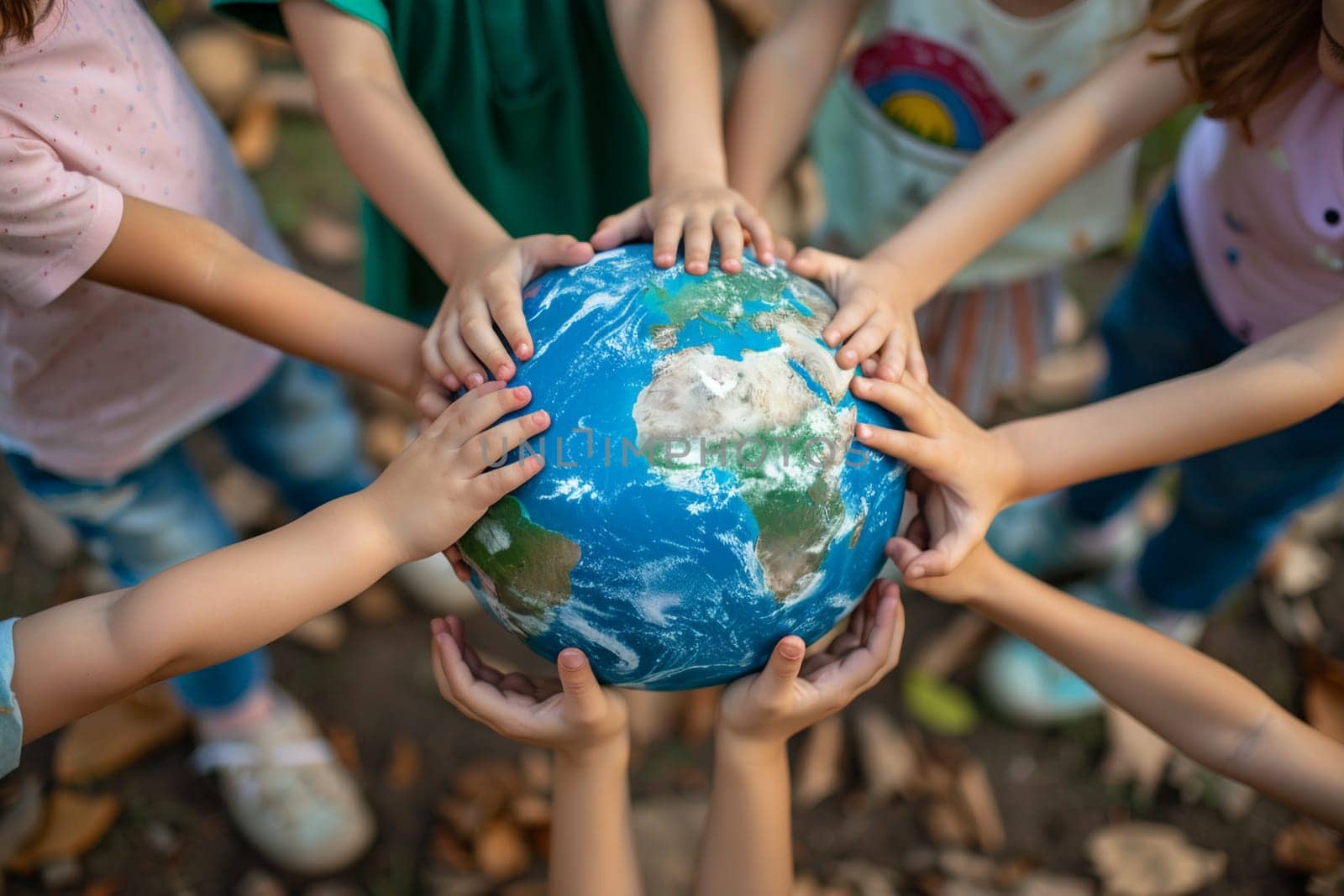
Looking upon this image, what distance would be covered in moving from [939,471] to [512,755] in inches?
70.0

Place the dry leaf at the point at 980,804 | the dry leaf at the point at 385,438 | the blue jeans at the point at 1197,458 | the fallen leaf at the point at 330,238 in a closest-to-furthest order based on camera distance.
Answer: the blue jeans at the point at 1197,458, the dry leaf at the point at 980,804, the dry leaf at the point at 385,438, the fallen leaf at the point at 330,238

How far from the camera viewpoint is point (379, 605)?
3.27m

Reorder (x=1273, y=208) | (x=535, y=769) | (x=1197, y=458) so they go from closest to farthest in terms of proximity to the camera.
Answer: (x=1273, y=208) < (x=1197, y=458) < (x=535, y=769)

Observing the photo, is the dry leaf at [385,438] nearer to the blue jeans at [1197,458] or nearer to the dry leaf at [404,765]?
the dry leaf at [404,765]

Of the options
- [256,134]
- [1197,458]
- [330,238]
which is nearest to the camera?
[1197,458]

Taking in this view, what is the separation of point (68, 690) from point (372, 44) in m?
1.31

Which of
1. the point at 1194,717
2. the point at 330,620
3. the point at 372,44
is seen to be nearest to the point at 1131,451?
the point at 1194,717

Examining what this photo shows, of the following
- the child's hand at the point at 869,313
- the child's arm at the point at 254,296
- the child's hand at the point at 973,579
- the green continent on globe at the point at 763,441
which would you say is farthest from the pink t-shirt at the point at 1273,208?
the child's arm at the point at 254,296

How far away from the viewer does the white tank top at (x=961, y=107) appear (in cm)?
235

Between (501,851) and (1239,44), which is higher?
(1239,44)

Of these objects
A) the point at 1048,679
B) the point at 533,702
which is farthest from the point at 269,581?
the point at 1048,679

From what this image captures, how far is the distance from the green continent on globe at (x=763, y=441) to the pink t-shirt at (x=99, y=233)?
3.13ft

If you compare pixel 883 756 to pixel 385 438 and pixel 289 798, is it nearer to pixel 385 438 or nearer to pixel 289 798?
pixel 289 798

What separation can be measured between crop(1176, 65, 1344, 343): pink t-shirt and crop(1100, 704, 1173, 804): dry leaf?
1.31 m
